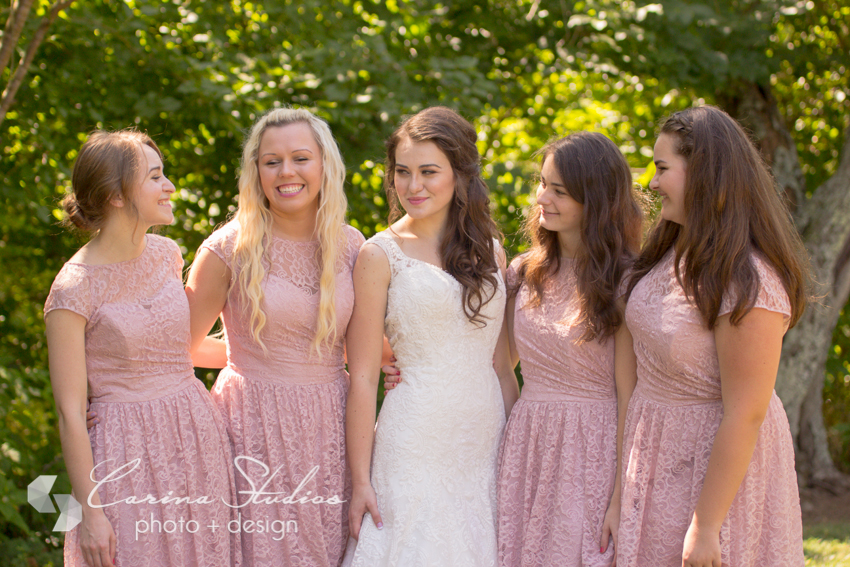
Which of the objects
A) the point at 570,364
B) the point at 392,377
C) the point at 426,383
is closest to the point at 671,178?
the point at 570,364

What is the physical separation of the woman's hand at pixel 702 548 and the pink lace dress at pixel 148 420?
4.93 ft

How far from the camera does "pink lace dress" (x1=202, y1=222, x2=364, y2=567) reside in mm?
2475

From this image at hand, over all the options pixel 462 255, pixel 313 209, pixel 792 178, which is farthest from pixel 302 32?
pixel 792 178

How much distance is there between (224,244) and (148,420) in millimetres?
670

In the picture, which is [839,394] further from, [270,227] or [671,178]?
[270,227]

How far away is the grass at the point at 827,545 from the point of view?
4.05 m

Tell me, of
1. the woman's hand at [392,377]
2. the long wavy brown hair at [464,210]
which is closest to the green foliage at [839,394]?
the long wavy brown hair at [464,210]

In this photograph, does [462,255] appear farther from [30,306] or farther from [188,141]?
[30,306]

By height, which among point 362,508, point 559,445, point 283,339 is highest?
point 283,339

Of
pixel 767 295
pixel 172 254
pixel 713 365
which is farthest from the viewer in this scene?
pixel 172 254

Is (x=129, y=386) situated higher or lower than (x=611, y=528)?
higher

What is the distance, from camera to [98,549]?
217cm

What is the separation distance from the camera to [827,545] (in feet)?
14.1

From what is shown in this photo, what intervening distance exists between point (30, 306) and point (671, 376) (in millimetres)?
4236
